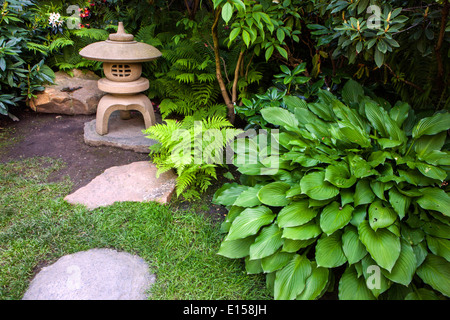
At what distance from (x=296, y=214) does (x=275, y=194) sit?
25cm

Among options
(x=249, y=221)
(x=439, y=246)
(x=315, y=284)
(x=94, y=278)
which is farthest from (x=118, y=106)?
(x=439, y=246)

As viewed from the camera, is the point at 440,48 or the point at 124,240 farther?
the point at 440,48

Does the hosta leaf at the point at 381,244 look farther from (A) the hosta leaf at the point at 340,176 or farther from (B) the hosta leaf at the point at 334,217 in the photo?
(A) the hosta leaf at the point at 340,176

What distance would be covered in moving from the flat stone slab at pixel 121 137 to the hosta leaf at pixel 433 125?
277 centimetres

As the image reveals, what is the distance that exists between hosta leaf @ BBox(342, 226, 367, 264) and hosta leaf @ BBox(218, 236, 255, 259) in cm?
66

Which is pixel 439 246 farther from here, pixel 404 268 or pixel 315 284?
pixel 315 284

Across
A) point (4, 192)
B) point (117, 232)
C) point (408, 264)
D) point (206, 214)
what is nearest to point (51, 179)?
point (4, 192)

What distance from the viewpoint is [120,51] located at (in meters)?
3.84

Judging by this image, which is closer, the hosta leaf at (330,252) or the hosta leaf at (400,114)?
the hosta leaf at (330,252)

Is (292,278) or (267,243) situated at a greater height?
(267,243)

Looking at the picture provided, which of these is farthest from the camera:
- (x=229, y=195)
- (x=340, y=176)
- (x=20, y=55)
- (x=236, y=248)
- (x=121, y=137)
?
(x=20, y=55)

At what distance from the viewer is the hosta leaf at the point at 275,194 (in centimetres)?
247

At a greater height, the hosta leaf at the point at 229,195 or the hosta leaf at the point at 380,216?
the hosta leaf at the point at 380,216

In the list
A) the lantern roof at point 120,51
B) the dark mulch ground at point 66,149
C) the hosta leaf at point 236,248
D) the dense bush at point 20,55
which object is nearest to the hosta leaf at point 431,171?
the hosta leaf at point 236,248
